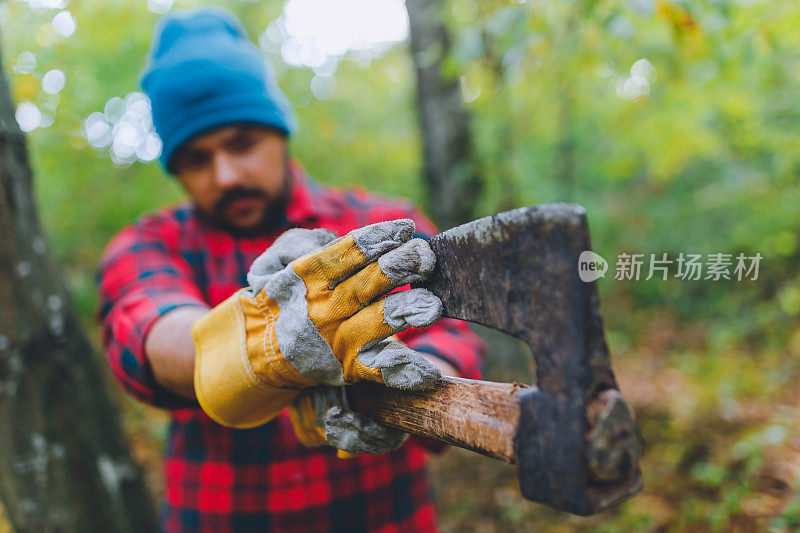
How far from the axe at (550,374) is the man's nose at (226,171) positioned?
1.30 meters

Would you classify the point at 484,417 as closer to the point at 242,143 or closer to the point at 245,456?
the point at 245,456

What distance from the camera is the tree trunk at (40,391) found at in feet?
6.30

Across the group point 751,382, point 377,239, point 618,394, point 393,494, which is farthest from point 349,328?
point 751,382

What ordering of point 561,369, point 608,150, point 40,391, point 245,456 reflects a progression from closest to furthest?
1. point 561,369
2. point 245,456
3. point 40,391
4. point 608,150

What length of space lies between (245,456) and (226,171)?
1129 mm

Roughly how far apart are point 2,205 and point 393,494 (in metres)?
1.94

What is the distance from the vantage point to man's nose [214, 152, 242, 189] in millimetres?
1916

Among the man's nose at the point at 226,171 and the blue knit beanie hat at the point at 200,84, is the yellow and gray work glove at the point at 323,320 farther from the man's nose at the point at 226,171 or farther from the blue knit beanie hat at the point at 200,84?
the blue knit beanie hat at the point at 200,84

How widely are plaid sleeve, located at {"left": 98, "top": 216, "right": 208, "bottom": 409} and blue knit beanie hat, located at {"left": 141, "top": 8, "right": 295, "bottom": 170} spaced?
1.29 ft

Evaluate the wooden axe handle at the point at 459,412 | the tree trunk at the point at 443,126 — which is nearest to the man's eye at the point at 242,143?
the wooden axe handle at the point at 459,412

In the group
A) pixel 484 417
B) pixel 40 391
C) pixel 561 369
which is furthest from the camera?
pixel 40 391

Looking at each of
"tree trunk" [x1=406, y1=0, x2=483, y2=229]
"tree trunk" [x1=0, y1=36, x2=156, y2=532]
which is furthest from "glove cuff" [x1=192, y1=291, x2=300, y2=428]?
"tree trunk" [x1=406, y1=0, x2=483, y2=229]

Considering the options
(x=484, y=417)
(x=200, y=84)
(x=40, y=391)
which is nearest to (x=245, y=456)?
(x=40, y=391)

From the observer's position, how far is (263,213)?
2047 millimetres
